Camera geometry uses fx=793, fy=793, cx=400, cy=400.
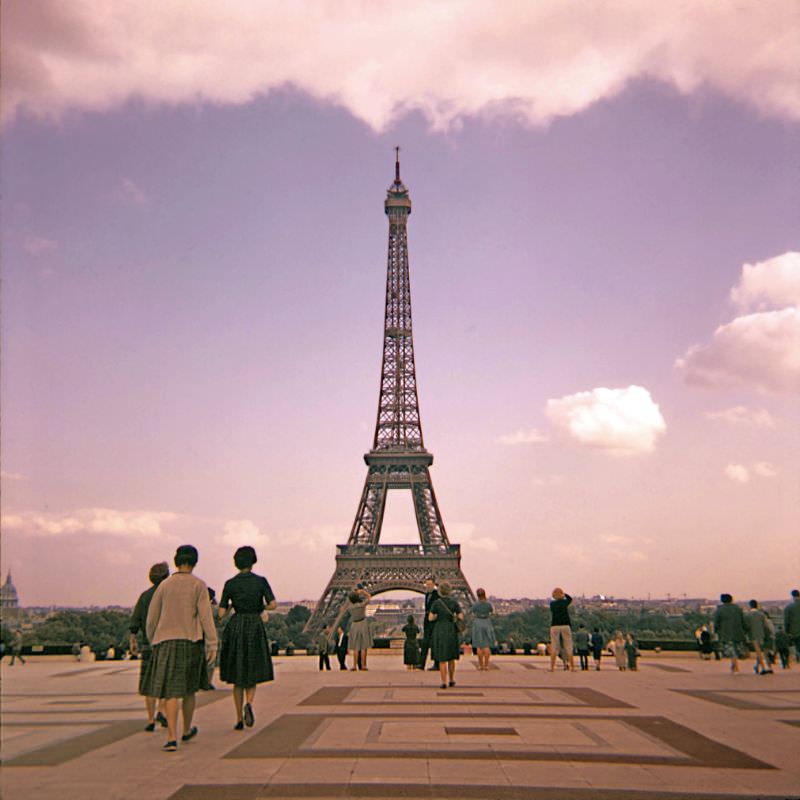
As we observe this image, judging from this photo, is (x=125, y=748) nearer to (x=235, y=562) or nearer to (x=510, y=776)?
(x=235, y=562)

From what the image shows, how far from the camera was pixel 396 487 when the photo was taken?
2938 inches

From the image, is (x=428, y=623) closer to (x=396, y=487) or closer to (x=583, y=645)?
(x=583, y=645)

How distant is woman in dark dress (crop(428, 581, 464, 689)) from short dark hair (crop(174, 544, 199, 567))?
5.66 meters

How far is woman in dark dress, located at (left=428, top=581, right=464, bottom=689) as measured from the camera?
1312 centimetres

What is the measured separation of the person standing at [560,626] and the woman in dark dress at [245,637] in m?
8.70

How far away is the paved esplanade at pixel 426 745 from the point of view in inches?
242

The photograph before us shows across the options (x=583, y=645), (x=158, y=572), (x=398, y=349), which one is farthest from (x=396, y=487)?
(x=158, y=572)

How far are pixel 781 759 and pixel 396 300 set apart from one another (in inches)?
2933

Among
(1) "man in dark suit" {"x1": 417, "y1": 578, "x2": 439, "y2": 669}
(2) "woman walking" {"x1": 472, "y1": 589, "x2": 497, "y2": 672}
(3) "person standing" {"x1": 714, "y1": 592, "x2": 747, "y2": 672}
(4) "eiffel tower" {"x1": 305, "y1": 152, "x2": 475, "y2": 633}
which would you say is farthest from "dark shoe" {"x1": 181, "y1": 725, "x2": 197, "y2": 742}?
(4) "eiffel tower" {"x1": 305, "y1": 152, "x2": 475, "y2": 633}

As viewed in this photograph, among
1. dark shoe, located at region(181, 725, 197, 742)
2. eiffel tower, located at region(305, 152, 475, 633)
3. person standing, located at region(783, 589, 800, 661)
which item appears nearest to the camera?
dark shoe, located at region(181, 725, 197, 742)

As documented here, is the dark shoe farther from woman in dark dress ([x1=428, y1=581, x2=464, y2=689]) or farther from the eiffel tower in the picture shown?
the eiffel tower

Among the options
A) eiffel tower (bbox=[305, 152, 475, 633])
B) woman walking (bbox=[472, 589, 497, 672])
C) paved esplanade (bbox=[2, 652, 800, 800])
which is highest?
eiffel tower (bbox=[305, 152, 475, 633])

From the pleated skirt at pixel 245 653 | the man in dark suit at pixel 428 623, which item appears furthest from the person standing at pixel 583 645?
the pleated skirt at pixel 245 653

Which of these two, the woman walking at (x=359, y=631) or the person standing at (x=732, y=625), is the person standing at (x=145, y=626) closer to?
the woman walking at (x=359, y=631)
